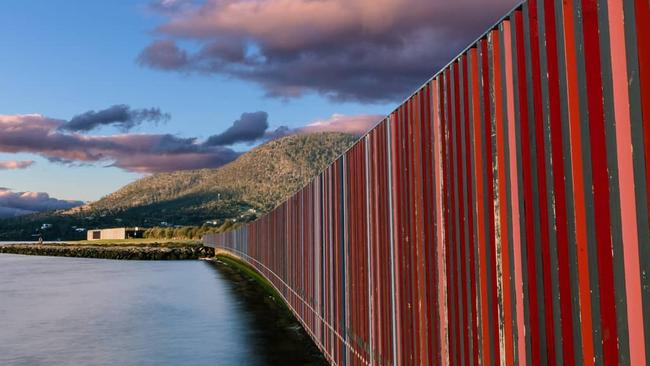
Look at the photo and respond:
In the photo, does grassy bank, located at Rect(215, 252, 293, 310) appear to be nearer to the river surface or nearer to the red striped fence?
the river surface

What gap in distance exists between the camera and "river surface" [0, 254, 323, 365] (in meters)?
13.2

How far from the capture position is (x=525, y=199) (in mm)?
4277

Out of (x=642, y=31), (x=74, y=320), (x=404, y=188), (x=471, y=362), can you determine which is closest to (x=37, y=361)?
(x=74, y=320)

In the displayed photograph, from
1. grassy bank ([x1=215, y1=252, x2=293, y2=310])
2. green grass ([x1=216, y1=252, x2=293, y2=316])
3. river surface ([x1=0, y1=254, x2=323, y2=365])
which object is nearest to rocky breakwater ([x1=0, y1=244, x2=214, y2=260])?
grassy bank ([x1=215, y1=252, x2=293, y2=310])

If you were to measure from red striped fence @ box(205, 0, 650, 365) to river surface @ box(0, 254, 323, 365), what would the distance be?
600 cm

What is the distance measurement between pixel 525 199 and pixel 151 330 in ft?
46.3

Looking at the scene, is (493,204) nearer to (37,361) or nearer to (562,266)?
(562,266)

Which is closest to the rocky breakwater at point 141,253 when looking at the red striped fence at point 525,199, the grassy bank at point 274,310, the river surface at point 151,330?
the grassy bank at point 274,310

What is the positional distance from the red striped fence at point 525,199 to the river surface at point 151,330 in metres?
6.00

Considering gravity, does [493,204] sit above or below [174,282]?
above

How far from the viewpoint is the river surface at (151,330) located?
43.2 feet

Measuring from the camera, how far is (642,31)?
318 centimetres

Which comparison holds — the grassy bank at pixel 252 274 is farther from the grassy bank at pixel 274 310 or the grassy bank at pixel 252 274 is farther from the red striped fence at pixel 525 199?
the red striped fence at pixel 525 199

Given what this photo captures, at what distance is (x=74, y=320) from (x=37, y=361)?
6.43 meters
